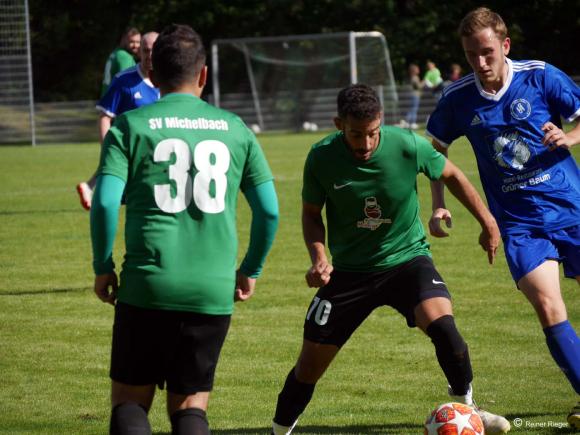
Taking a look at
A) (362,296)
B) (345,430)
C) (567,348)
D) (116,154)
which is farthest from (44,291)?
(116,154)

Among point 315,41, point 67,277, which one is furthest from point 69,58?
point 67,277

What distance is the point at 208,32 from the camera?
46188 mm

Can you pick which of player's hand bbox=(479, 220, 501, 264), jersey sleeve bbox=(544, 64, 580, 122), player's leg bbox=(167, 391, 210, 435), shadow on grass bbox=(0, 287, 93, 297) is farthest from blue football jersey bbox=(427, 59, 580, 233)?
shadow on grass bbox=(0, 287, 93, 297)

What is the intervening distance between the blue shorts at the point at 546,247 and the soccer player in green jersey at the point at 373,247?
0.25 m

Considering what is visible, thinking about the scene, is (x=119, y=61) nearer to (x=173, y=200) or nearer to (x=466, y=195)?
(x=466, y=195)

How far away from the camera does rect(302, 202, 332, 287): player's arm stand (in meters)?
5.06

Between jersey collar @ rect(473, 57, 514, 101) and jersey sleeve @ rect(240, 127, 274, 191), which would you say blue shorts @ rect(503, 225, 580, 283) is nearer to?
jersey collar @ rect(473, 57, 514, 101)

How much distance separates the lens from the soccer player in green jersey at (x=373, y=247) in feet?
17.6

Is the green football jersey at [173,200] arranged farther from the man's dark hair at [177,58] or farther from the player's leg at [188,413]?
the player's leg at [188,413]

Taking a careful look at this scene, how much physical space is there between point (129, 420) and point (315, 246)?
1.69 metres

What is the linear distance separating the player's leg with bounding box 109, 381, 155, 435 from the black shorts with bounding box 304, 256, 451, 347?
1.52 m

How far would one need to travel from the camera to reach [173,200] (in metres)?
4.00

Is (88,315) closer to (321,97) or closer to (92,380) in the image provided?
(92,380)
